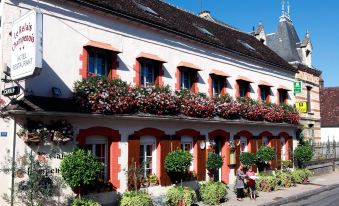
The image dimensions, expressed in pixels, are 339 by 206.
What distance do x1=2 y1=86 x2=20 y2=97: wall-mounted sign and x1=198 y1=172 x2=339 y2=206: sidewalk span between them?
8509 millimetres

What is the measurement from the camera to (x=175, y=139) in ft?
50.5

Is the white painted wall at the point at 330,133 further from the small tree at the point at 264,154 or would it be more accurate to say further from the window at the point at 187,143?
the window at the point at 187,143

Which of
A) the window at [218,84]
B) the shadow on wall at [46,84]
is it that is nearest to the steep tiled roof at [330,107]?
the window at [218,84]

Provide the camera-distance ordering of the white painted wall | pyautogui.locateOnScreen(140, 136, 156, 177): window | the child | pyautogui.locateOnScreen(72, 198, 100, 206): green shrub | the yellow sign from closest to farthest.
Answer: pyautogui.locateOnScreen(72, 198, 100, 206): green shrub → pyautogui.locateOnScreen(140, 136, 156, 177): window → the child → the yellow sign → the white painted wall

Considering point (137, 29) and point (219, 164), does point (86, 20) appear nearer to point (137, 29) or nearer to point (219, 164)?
point (137, 29)

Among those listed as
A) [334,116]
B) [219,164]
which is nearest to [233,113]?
[219,164]

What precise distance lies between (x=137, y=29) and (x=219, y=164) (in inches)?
266

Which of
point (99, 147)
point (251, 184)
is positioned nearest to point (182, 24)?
point (251, 184)

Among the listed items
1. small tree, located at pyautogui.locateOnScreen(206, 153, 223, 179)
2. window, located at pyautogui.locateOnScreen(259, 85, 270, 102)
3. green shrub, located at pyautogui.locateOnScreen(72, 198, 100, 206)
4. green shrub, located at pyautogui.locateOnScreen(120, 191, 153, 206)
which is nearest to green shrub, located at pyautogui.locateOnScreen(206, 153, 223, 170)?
small tree, located at pyautogui.locateOnScreen(206, 153, 223, 179)

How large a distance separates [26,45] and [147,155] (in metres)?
6.68

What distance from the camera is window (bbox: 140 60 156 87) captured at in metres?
14.8

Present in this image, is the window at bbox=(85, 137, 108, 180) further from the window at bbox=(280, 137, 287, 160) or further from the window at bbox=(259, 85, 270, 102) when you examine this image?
the window at bbox=(280, 137, 287, 160)

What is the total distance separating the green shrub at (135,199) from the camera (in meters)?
11.9

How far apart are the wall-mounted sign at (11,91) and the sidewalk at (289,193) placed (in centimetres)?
851
